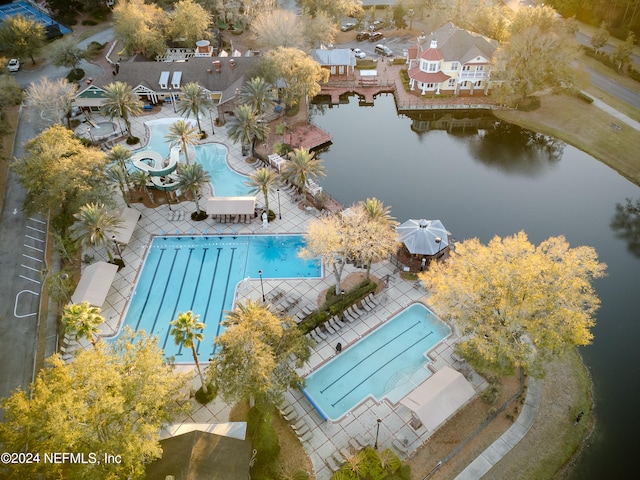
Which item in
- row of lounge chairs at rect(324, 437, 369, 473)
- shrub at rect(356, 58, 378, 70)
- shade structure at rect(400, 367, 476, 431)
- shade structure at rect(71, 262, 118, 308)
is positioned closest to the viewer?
row of lounge chairs at rect(324, 437, 369, 473)

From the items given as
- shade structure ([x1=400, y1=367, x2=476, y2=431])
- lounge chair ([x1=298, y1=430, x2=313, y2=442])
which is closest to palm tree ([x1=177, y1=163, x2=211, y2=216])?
lounge chair ([x1=298, y1=430, x2=313, y2=442])

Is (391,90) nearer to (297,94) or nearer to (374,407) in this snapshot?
(297,94)

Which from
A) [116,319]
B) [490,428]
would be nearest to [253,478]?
[490,428]

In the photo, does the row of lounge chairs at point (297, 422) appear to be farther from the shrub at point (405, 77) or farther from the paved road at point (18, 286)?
the shrub at point (405, 77)

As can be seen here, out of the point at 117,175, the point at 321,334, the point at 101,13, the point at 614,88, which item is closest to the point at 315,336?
the point at 321,334

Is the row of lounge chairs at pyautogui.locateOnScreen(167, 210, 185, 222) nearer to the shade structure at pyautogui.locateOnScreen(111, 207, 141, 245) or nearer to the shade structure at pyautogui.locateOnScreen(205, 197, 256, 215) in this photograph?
the shade structure at pyautogui.locateOnScreen(111, 207, 141, 245)

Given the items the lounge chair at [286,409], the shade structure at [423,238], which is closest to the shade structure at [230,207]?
the shade structure at [423,238]

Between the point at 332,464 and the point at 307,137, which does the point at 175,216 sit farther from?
the point at 332,464
